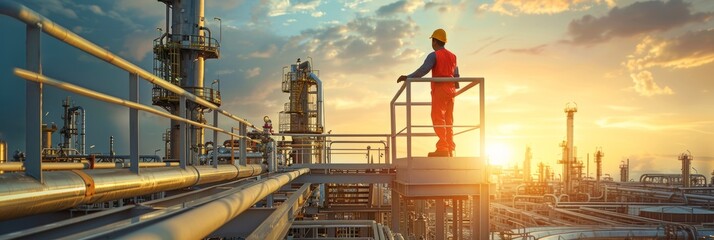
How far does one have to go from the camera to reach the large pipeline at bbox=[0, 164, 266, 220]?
181 centimetres

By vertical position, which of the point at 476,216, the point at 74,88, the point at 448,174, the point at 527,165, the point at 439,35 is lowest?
the point at 527,165

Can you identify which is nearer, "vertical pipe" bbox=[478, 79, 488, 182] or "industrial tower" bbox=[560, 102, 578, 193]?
"vertical pipe" bbox=[478, 79, 488, 182]

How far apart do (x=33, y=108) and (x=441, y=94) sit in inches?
217

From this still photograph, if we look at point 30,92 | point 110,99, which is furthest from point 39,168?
point 110,99

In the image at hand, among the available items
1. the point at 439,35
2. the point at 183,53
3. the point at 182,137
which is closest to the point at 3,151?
the point at 182,137

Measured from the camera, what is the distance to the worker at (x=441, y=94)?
700cm

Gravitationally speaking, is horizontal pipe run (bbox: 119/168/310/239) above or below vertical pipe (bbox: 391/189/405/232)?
above

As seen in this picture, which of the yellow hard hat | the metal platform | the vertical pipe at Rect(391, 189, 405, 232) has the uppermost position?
the yellow hard hat

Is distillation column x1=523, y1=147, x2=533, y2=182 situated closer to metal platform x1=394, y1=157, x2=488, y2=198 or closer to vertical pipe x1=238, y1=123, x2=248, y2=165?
metal platform x1=394, y1=157, x2=488, y2=198

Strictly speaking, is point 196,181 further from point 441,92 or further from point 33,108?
point 441,92

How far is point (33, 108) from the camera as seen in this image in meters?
2.17

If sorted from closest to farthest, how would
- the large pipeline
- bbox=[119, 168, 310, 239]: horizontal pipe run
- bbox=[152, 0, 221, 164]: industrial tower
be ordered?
1. bbox=[119, 168, 310, 239]: horizontal pipe run
2. the large pipeline
3. bbox=[152, 0, 221, 164]: industrial tower

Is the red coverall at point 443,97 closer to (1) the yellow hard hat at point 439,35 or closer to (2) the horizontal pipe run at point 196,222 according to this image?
(1) the yellow hard hat at point 439,35

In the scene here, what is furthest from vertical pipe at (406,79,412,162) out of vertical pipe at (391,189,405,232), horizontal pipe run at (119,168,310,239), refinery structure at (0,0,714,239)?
horizontal pipe run at (119,168,310,239)
